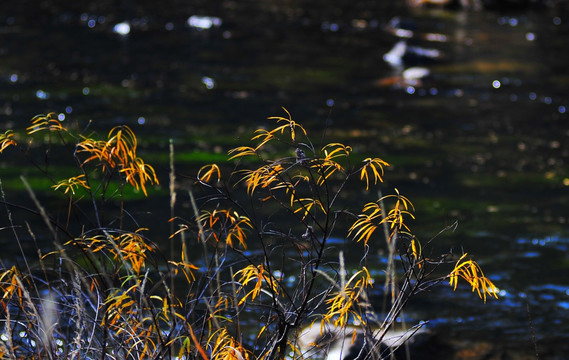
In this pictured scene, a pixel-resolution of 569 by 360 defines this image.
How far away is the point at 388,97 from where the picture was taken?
11609mm

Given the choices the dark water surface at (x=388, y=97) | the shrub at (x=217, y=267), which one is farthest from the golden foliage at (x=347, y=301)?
the dark water surface at (x=388, y=97)

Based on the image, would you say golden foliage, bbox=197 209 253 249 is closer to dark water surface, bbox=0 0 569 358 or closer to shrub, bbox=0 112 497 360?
shrub, bbox=0 112 497 360

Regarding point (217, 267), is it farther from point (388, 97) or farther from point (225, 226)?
point (388, 97)

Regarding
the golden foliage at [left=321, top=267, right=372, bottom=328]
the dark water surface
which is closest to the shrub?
the golden foliage at [left=321, top=267, right=372, bottom=328]

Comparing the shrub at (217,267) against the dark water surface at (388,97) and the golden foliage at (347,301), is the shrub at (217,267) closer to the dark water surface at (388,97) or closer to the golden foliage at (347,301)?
the golden foliage at (347,301)

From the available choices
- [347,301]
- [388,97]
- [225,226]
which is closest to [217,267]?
[225,226]

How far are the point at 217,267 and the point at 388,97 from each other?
29.3ft

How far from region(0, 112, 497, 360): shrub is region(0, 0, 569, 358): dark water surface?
41 centimetres

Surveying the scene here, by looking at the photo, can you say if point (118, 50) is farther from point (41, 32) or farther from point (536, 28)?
point (536, 28)

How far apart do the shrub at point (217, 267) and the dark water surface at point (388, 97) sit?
0.41 metres

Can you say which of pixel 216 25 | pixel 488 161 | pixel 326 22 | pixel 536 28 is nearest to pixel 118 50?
pixel 216 25

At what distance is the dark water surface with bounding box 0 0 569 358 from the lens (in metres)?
6.49

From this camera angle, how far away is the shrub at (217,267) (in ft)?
9.54

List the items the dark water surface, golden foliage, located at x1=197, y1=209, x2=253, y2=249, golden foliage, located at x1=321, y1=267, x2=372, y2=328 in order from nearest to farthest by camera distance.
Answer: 1. golden foliage, located at x1=321, y1=267, x2=372, y2=328
2. golden foliage, located at x1=197, y1=209, x2=253, y2=249
3. the dark water surface
